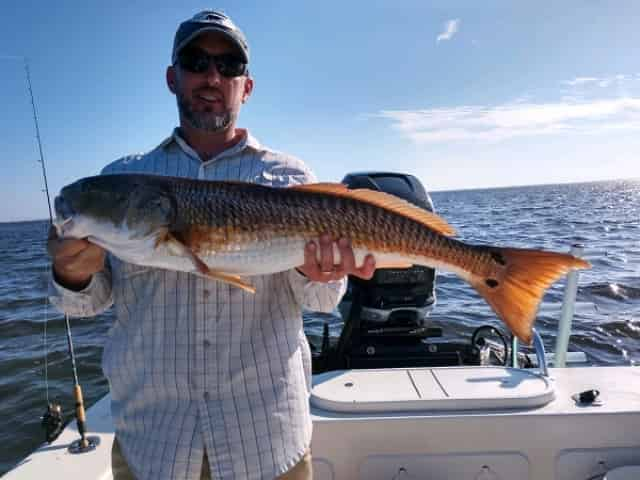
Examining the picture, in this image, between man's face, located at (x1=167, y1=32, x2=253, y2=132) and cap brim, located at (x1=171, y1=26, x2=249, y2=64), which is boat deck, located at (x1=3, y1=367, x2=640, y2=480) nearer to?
man's face, located at (x1=167, y1=32, x2=253, y2=132)

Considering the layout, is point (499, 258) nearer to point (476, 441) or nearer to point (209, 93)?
point (476, 441)

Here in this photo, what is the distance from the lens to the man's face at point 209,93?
8.68ft

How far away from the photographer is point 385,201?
2.89 meters

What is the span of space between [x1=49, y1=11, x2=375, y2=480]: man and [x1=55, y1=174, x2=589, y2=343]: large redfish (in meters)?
0.12

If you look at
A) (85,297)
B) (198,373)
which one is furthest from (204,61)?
(198,373)

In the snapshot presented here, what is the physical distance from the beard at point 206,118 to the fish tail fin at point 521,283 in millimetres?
1824

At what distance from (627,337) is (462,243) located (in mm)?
10834

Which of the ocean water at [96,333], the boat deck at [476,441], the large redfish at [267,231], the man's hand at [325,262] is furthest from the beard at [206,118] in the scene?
the ocean water at [96,333]

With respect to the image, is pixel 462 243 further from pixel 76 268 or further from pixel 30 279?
pixel 30 279

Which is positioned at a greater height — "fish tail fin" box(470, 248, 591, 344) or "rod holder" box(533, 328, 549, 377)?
"fish tail fin" box(470, 248, 591, 344)

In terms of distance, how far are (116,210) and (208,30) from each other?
1132 millimetres

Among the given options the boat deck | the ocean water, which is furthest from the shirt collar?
the ocean water

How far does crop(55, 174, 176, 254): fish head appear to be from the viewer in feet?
7.98

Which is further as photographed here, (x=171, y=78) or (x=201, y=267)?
(x=171, y=78)
